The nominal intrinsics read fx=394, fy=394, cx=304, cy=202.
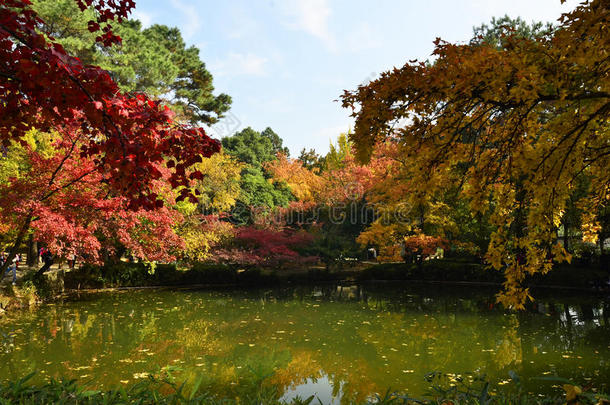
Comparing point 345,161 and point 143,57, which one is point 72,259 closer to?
point 143,57

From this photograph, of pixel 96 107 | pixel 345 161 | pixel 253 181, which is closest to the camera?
pixel 96 107

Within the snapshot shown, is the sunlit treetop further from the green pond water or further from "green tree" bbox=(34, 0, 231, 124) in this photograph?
"green tree" bbox=(34, 0, 231, 124)

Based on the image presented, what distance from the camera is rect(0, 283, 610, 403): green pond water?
209 inches

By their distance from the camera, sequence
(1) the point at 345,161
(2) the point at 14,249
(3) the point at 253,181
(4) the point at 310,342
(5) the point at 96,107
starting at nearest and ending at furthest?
(5) the point at 96,107
(2) the point at 14,249
(4) the point at 310,342
(3) the point at 253,181
(1) the point at 345,161

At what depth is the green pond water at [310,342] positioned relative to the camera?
17.4 ft

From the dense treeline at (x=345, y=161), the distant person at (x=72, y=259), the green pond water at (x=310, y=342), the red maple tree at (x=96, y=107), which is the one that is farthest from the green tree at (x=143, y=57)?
the red maple tree at (x=96, y=107)

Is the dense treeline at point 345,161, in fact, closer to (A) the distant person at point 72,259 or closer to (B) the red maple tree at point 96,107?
(B) the red maple tree at point 96,107

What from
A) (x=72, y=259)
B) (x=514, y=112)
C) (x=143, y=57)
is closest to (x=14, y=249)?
(x=514, y=112)

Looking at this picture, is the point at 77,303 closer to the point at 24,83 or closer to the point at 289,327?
the point at 289,327

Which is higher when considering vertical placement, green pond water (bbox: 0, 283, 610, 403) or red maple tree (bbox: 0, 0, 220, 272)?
red maple tree (bbox: 0, 0, 220, 272)

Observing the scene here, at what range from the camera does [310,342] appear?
715 cm

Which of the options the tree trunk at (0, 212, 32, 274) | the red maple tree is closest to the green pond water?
the tree trunk at (0, 212, 32, 274)

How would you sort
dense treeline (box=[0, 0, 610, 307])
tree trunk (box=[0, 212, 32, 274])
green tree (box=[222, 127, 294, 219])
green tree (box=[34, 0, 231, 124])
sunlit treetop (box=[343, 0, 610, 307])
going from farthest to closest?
1. green tree (box=[222, 127, 294, 219])
2. green tree (box=[34, 0, 231, 124])
3. tree trunk (box=[0, 212, 32, 274])
4. sunlit treetop (box=[343, 0, 610, 307])
5. dense treeline (box=[0, 0, 610, 307])

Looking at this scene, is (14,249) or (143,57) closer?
(14,249)
